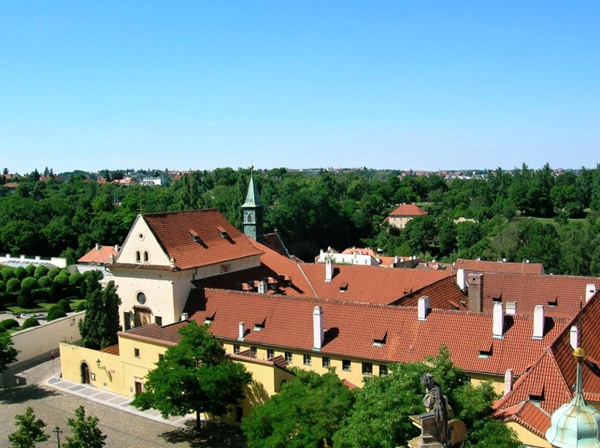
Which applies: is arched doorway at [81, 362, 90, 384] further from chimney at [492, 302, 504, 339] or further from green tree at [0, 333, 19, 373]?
chimney at [492, 302, 504, 339]

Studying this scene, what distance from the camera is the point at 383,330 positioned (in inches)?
1232

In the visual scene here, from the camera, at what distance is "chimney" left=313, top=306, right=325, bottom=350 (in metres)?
31.7

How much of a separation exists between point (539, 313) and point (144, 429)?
2013cm

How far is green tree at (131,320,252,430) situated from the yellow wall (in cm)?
1353

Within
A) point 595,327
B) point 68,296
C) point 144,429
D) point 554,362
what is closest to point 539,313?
point 595,327

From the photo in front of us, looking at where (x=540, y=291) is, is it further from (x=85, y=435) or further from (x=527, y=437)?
(x=85, y=435)

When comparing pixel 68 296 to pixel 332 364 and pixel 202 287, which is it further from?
pixel 332 364

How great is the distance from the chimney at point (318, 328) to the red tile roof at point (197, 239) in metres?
10.8

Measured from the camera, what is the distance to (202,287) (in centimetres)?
3988

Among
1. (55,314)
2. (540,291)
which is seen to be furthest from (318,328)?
(55,314)

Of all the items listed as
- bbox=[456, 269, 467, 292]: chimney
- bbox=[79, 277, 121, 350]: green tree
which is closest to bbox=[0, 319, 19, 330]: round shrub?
bbox=[79, 277, 121, 350]: green tree

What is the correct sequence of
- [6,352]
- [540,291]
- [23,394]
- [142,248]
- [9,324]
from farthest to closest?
[9,324] → [540,291] → [142,248] → [6,352] → [23,394]

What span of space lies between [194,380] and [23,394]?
1456 cm

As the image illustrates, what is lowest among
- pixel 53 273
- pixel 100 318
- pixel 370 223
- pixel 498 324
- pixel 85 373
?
pixel 85 373
